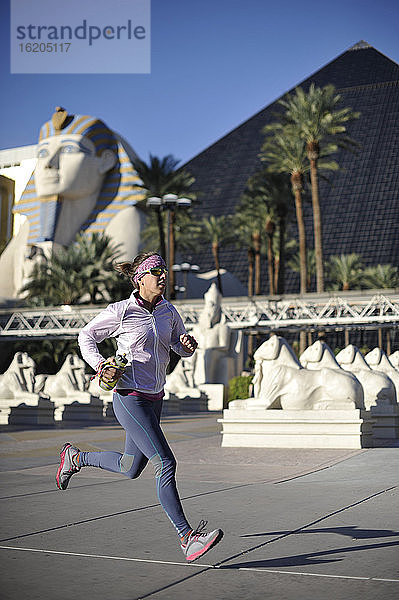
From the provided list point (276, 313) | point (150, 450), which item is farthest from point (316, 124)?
point (150, 450)

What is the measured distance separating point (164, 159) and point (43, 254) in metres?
10.9

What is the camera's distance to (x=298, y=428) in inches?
389

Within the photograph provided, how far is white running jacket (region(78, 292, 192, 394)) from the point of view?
396 cm

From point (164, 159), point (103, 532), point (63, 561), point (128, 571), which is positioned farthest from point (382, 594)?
point (164, 159)

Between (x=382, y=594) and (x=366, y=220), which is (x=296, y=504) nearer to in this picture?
(x=382, y=594)

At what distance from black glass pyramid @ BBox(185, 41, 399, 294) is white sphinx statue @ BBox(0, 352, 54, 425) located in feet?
230

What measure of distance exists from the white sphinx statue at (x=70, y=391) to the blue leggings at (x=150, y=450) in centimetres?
1366

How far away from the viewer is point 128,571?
3461 millimetres

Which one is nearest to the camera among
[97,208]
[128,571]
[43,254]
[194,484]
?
[128,571]

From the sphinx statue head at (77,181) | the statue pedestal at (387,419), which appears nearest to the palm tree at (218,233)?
the sphinx statue head at (77,181)

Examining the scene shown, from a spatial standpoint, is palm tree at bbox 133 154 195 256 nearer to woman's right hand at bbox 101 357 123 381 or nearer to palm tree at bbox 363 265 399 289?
palm tree at bbox 363 265 399 289

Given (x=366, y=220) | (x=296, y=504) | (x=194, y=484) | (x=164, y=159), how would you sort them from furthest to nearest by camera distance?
(x=366, y=220) < (x=164, y=159) < (x=194, y=484) < (x=296, y=504)

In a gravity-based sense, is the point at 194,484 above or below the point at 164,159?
below

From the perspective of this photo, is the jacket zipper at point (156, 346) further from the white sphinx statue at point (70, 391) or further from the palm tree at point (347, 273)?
the palm tree at point (347, 273)
